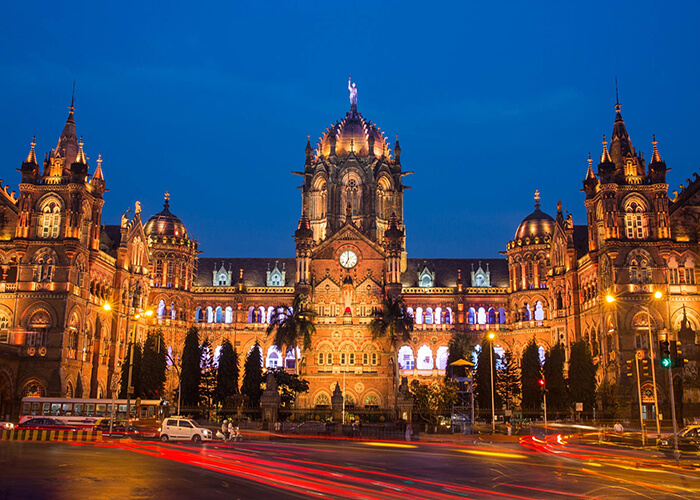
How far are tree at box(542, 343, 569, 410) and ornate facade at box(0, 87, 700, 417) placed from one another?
4.47m

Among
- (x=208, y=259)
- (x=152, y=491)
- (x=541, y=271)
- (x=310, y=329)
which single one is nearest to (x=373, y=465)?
(x=152, y=491)

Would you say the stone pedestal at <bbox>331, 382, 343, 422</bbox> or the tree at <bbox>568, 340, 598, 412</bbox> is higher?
the tree at <bbox>568, 340, 598, 412</bbox>

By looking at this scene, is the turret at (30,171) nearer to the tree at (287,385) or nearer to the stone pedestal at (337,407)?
the tree at (287,385)

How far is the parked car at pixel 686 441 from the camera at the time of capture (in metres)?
41.9

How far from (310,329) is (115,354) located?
865 inches

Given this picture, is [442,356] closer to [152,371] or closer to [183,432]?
[152,371]

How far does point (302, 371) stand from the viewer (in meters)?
89.2

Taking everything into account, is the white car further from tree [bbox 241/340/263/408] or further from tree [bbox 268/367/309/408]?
tree [bbox 268/367/309/408]

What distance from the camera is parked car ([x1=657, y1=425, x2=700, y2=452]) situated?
137 feet

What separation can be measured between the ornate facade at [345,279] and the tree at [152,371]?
642cm

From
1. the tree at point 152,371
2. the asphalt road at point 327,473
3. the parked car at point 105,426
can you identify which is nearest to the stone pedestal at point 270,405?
the parked car at point 105,426

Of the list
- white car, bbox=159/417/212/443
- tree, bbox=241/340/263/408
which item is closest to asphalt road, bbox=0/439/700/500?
white car, bbox=159/417/212/443

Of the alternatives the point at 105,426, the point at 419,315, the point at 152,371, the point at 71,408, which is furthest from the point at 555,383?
the point at 71,408

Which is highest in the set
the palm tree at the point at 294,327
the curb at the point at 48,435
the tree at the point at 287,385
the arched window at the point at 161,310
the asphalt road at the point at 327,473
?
the arched window at the point at 161,310
